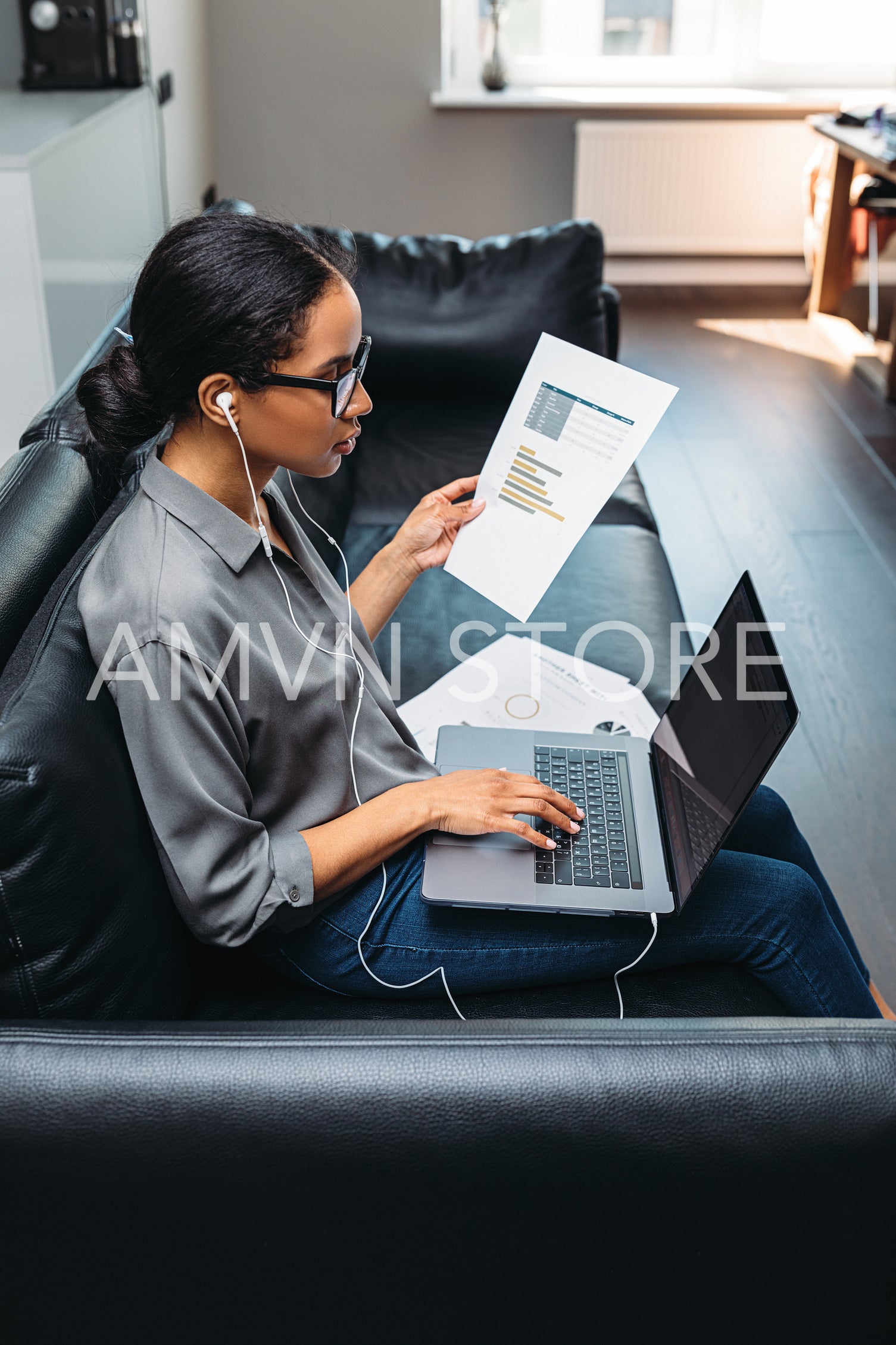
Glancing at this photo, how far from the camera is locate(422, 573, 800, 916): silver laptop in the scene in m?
1.14

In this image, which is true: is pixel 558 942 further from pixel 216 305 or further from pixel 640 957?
pixel 216 305

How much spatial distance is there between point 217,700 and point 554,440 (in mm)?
571

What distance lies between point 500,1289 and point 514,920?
0.37 meters

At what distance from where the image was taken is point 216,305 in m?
1.05

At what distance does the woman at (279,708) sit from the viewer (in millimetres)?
1043

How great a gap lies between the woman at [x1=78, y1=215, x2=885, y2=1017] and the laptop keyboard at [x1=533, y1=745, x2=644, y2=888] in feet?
0.14

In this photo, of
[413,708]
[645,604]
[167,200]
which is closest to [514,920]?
[413,708]

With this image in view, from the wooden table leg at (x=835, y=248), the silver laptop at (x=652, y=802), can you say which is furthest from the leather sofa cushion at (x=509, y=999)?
the wooden table leg at (x=835, y=248)

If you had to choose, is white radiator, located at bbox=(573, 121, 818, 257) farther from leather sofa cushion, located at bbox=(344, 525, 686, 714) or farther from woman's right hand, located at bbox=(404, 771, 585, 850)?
woman's right hand, located at bbox=(404, 771, 585, 850)

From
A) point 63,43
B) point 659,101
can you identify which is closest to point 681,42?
point 659,101

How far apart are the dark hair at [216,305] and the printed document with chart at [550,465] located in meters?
0.36

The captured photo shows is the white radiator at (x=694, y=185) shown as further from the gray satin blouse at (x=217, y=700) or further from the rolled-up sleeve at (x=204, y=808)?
the rolled-up sleeve at (x=204, y=808)

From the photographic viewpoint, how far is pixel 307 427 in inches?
44.1

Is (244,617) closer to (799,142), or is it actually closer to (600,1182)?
(600,1182)
